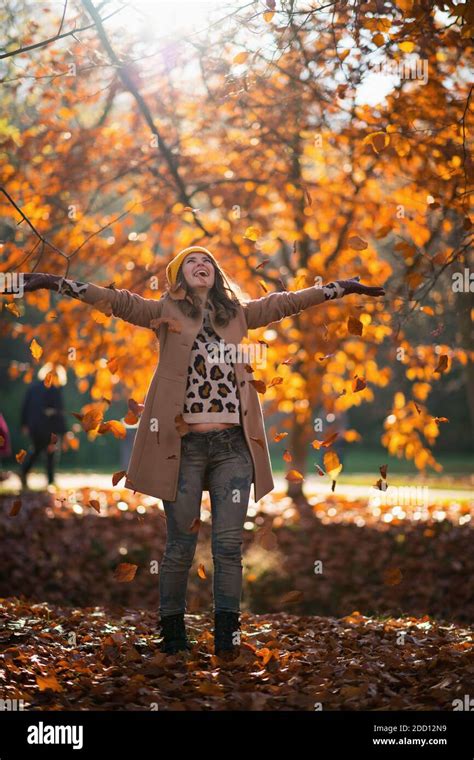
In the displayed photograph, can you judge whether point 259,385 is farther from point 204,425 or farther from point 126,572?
point 126,572

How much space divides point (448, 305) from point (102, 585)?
6950 millimetres

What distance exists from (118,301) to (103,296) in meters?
0.10

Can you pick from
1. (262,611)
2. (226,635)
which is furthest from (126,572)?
(262,611)

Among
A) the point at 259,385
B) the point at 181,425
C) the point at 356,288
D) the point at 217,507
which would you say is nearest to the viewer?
the point at 181,425

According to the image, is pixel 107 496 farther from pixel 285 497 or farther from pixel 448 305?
pixel 448 305

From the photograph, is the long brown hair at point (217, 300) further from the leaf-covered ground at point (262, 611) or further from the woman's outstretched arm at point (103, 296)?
the leaf-covered ground at point (262, 611)

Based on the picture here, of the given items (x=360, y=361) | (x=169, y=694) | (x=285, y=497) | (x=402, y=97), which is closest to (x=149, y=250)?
(x=360, y=361)

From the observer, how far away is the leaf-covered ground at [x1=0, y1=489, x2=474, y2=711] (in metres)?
4.48

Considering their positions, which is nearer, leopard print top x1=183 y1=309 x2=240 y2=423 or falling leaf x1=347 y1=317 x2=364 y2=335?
leopard print top x1=183 y1=309 x2=240 y2=423

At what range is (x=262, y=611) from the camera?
9.52 metres

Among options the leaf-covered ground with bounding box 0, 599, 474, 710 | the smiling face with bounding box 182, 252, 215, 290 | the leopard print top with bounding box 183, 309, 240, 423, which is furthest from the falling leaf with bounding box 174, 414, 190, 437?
the leaf-covered ground with bounding box 0, 599, 474, 710

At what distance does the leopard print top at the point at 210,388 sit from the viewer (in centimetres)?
490

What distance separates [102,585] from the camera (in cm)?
977

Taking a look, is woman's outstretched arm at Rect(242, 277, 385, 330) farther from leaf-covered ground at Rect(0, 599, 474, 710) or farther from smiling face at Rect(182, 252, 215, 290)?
leaf-covered ground at Rect(0, 599, 474, 710)
